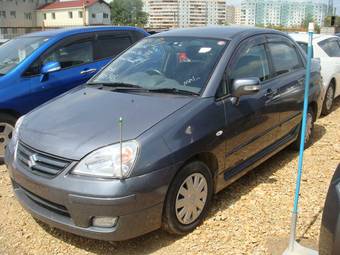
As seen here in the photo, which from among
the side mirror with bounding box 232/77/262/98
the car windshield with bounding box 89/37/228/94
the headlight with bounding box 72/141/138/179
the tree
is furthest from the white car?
the tree

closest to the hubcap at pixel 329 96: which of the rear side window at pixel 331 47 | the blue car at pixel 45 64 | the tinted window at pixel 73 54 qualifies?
the rear side window at pixel 331 47

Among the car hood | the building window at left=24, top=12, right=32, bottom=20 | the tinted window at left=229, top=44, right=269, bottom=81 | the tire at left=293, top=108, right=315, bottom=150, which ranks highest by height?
the building window at left=24, top=12, right=32, bottom=20

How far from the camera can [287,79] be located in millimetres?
4797

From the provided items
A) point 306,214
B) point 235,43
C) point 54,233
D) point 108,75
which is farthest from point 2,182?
point 306,214

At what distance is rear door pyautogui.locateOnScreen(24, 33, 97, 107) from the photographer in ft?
17.7

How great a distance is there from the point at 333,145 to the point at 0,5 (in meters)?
65.7

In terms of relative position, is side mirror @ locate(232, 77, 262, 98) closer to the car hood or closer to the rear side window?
the car hood

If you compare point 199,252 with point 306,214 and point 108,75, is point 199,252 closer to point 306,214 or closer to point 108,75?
point 306,214

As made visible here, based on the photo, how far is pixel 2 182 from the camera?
15.0ft

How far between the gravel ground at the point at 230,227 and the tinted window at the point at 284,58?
1.29 m

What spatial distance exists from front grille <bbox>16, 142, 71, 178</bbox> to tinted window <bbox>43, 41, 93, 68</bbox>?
8.60 feet

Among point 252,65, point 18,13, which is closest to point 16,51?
point 252,65

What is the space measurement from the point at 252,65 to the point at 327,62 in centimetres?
411

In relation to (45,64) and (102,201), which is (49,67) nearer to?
(45,64)
